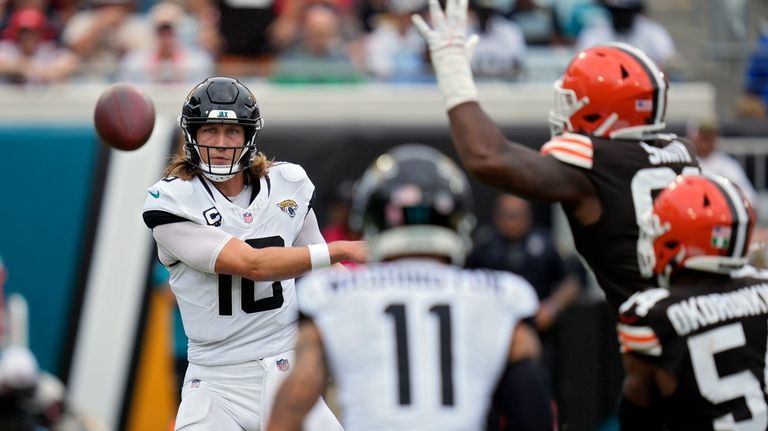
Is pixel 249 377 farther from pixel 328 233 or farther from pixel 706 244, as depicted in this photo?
pixel 328 233

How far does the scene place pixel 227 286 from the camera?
548cm

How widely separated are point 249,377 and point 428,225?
1998mm

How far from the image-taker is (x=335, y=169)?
10.9 m

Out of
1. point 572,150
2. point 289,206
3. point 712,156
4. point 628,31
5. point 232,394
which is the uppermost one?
point 628,31

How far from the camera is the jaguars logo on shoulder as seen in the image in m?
5.60

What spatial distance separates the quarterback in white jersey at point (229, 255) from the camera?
5328mm

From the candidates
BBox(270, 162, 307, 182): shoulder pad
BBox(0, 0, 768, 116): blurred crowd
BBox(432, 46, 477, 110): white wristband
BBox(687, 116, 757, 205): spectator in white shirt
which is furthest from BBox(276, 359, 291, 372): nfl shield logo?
BBox(0, 0, 768, 116): blurred crowd

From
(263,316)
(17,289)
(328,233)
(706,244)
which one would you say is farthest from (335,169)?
(706,244)

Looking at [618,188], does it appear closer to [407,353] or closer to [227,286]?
[227,286]

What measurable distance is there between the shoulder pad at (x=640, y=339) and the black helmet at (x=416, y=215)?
809 millimetres

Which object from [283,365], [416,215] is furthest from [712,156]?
[416,215]

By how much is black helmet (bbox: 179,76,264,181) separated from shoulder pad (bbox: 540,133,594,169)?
1163 mm

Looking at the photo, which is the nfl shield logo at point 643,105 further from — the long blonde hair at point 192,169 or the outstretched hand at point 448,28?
the long blonde hair at point 192,169

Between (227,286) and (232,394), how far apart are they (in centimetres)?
40
